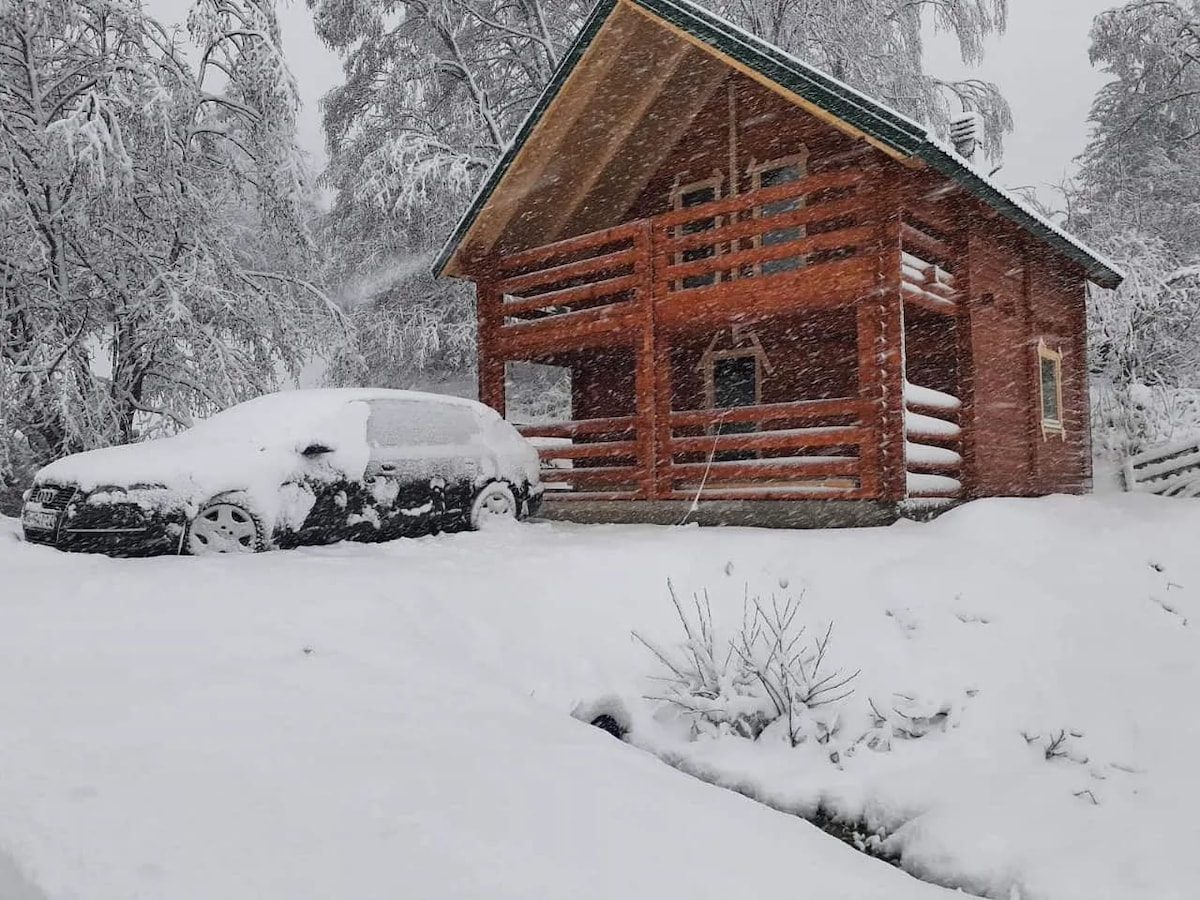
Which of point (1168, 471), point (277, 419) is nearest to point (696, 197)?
point (277, 419)

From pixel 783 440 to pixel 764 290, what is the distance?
1.63 m

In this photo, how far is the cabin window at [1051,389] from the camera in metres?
12.9

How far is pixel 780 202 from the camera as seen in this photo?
11.5 meters

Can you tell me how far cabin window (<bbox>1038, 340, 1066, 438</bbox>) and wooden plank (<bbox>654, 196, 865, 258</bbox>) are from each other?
519 cm

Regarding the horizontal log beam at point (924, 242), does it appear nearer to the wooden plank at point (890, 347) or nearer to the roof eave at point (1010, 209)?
the wooden plank at point (890, 347)

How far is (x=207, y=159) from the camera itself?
13922mm

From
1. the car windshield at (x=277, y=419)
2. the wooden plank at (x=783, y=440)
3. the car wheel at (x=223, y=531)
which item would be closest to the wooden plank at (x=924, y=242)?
the wooden plank at (x=783, y=440)

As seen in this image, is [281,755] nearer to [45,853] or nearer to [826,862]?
[45,853]

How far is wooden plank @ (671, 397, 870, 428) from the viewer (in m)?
9.02

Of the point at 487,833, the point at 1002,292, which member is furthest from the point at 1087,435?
the point at 487,833

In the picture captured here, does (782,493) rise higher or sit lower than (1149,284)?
lower

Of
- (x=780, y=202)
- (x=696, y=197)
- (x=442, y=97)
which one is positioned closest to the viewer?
(x=780, y=202)

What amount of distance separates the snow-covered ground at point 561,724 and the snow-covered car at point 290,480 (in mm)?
492

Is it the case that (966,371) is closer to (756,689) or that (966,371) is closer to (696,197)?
(696,197)
